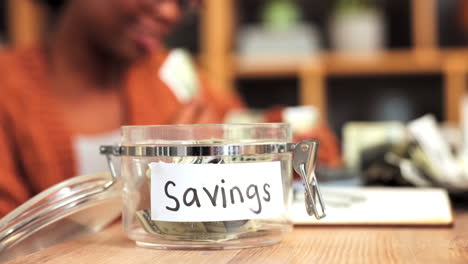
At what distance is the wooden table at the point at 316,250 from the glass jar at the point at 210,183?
0.01 metres

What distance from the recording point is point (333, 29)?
86.4 inches

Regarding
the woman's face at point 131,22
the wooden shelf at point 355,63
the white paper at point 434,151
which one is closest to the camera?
the white paper at point 434,151

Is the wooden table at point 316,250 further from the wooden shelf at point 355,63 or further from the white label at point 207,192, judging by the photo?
the wooden shelf at point 355,63

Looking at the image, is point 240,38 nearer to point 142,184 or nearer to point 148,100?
point 148,100

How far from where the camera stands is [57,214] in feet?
1.26

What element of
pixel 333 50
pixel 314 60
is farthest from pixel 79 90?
pixel 333 50

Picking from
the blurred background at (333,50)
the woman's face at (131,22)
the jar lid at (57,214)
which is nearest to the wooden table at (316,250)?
the jar lid at (57,214)

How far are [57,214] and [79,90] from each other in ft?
2.91

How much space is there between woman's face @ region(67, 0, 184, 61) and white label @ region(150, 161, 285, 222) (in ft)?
2.39

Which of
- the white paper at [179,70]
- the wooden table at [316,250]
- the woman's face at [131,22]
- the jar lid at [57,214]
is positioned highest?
the woman's face at [131,22]

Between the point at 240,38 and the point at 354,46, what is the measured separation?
0.44 meters

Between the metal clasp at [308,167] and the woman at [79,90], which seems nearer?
the metal clasp at [308,167]

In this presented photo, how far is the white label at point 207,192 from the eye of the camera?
14.2 inches

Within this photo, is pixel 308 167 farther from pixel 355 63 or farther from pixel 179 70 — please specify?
pixel 355 63
